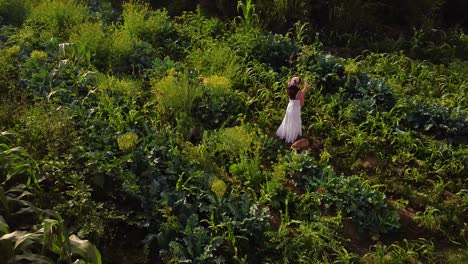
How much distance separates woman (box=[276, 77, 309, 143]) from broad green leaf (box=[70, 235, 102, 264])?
7.49 feet

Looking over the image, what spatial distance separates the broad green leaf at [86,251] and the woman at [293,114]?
2284mm

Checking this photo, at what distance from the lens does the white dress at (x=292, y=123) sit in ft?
16.4

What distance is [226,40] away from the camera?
659cm

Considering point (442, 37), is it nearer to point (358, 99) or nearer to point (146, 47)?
point (358, 99)

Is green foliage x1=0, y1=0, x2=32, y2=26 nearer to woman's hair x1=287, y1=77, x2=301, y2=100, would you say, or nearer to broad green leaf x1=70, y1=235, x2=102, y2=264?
woman's hair x1=287, y1=77, x2=301, y2=100

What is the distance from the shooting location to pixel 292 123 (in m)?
5.02

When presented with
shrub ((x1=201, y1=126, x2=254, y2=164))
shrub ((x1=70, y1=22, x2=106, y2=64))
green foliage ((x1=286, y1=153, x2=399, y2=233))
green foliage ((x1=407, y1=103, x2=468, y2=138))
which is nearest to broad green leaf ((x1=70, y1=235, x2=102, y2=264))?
shrub ((x1=201, y1=126, x2=254, y2=164))

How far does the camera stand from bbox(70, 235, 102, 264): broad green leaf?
339 centimetres

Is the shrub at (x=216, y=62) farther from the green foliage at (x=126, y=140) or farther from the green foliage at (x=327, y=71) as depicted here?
the green foliage at (x=126, y=140)

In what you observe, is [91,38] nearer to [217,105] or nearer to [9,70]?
[9,70]

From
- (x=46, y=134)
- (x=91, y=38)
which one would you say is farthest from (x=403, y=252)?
(x=91, y=38)

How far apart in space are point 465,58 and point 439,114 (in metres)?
1.94

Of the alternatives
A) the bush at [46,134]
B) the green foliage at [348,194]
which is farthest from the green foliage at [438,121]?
the bush at [46,134]

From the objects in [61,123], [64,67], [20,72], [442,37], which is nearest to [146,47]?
[64,67]
